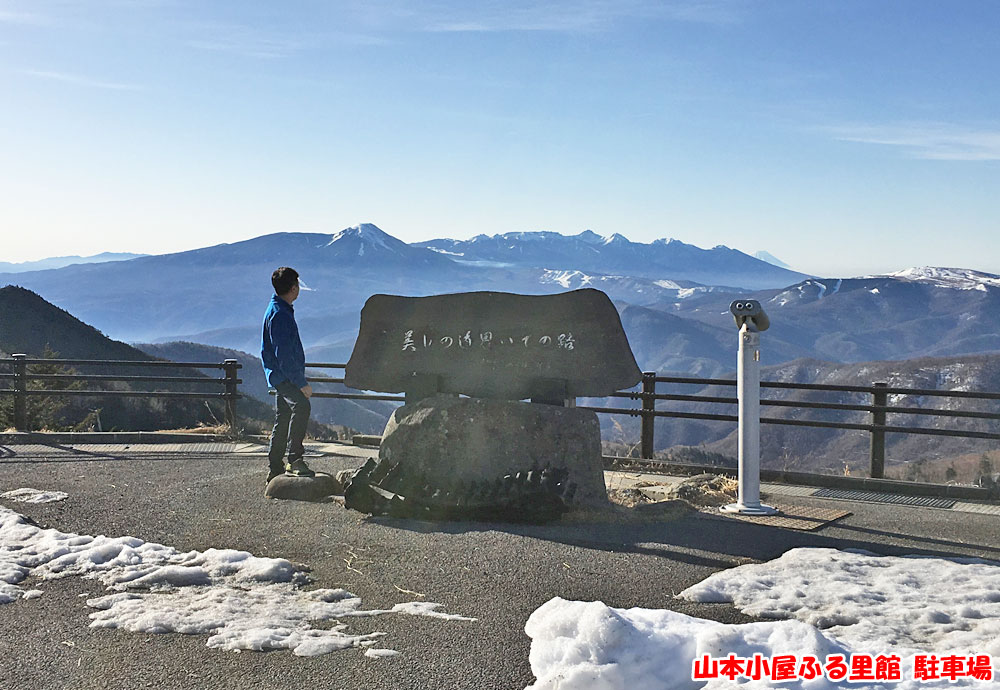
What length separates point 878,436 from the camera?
34.8 feet

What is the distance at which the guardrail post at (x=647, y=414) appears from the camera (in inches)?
462

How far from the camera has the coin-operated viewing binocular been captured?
8766 mm

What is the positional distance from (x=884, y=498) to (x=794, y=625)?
5.54 m

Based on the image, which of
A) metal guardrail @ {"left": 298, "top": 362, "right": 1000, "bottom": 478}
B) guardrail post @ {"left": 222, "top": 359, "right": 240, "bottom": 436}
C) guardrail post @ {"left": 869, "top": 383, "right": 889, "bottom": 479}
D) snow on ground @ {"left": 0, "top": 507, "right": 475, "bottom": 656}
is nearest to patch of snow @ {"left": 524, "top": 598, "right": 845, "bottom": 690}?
snow on ground @ {"left": 0, "top": 507, "right": 475, "bottom": 656}

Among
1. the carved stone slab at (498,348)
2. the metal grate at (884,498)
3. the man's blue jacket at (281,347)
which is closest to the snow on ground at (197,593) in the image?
the man's blue jacket at (281,347)

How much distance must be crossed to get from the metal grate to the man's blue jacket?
5.36 meters

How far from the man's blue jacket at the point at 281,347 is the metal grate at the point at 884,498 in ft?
17.6

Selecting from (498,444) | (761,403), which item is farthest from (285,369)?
(761,403)

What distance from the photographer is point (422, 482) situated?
8.53 metres

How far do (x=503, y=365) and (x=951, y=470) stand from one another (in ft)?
26.1

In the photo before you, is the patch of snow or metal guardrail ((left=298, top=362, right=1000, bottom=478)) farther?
metal guardrail ((left=298, top=362, right=1000, bottom=478))

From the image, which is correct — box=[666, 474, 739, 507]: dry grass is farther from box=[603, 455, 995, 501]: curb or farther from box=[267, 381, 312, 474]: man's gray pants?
box=[267, 381, 312, 474]: man's gray pants

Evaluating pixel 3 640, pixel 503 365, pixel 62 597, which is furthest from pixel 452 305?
pixel 3 640
